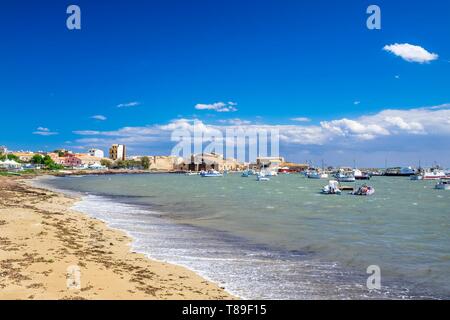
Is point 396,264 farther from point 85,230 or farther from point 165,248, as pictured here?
point 85,230

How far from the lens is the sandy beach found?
10648mm

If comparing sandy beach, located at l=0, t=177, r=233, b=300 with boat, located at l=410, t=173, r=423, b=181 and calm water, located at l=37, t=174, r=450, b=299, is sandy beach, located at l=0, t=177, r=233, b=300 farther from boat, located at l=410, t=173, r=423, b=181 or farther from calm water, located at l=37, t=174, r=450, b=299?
boat, located at l=410, t=173, r=423, b=181

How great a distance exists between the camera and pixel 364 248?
68.7 ft

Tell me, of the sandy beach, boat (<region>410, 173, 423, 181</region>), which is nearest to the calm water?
the sandy beach

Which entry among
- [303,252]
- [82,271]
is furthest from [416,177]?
[82,271]

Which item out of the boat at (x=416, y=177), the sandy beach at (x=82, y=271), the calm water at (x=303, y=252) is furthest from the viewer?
the boat at (x=416, y=177)

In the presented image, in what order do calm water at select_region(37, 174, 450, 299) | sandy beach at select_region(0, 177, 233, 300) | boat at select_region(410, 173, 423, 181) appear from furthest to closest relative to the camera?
boat at select_region(410, 173, 423, 181) → calm water at select_region(37, 174, 450, 299) → sandy beach at select_region(0, 177, 233, 300)

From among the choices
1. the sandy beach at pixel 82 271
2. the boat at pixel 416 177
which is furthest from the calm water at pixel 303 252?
the boat at pixel 416 177

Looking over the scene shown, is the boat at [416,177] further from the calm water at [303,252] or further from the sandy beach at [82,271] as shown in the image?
the sandy beach at [82,271]

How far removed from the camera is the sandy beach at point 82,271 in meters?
10.6

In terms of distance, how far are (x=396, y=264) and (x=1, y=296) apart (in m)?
14.8

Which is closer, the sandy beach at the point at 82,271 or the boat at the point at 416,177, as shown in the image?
the sandy beach at the point at 82,271

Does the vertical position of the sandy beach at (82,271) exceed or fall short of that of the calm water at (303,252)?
it exceeds it

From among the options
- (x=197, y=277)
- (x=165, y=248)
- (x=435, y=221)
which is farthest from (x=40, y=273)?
(x=435, y=221)
